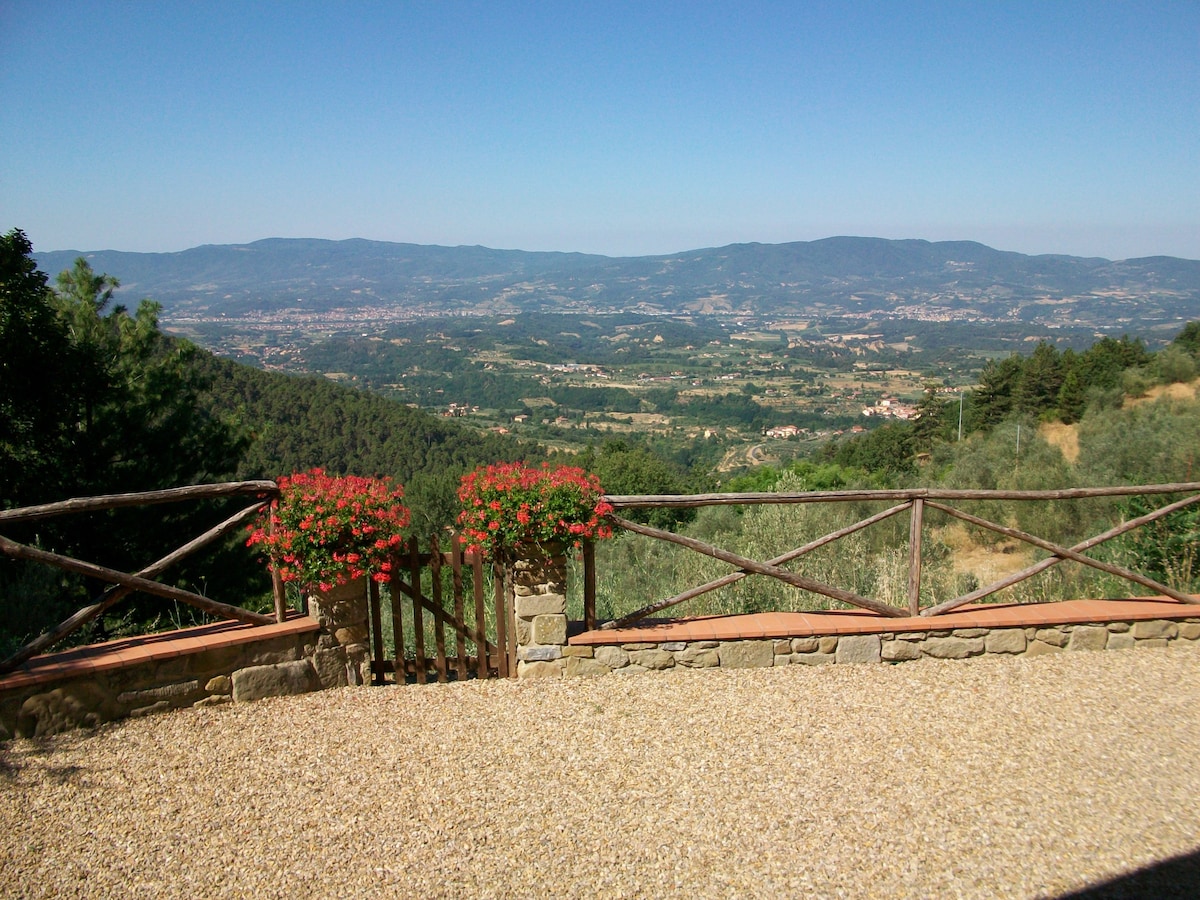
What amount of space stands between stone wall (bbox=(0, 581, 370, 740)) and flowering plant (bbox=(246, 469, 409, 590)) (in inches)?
9.5

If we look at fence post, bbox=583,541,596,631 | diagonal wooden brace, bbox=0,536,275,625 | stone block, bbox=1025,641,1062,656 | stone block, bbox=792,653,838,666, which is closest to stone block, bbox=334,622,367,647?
diagonal wooden brace, bbox=0,536,275,625

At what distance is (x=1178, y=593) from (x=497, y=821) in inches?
189

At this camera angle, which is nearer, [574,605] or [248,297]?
[574,605]

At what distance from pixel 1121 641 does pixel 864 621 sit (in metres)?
1.73

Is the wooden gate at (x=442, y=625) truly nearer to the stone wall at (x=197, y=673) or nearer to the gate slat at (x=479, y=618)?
the gate slat at (x=479, y=618)

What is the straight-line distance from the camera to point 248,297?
19338 centimetres

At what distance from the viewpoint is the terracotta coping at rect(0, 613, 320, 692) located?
3818 mm

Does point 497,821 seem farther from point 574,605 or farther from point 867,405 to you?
point 867,405

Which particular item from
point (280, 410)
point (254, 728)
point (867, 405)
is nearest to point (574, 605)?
point (254, 728)

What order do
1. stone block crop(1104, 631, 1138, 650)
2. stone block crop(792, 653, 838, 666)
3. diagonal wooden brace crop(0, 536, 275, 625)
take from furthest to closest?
stone block crop(1104, 631, 1138, 650)
stone block crop(792, 653, 838, 666)
diagonal wooden brace crop(0, 536, 275, 625)

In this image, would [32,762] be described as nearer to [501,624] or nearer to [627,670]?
[501,624]

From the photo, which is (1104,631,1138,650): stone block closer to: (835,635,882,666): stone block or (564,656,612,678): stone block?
(835,635,882,666): stone block

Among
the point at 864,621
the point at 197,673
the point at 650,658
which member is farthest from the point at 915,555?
the point at 197,673

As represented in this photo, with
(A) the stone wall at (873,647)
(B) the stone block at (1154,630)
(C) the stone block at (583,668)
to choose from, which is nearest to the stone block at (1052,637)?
(A) the stone wall at (873,647)
